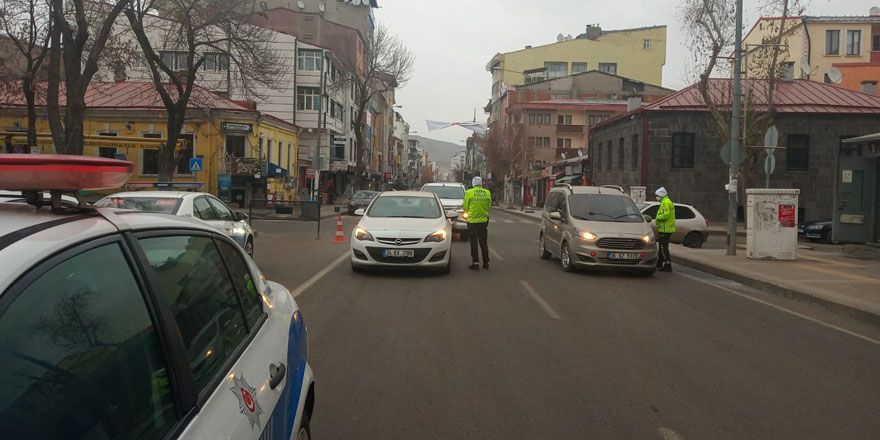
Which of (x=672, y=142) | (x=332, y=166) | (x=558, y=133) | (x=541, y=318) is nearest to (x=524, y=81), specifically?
(x=558, y=133)

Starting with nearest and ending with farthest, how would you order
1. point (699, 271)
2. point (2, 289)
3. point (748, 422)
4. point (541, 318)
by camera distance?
point (2, 289)
point (748, 422)
point (541, 318)
point (699, 271)

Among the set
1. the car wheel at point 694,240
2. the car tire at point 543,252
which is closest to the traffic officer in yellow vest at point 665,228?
the car tire at point 543,252

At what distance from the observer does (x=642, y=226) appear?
12.6 metres

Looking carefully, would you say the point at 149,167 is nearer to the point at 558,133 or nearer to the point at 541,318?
the point at 541,318

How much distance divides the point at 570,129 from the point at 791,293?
Answer: 195ft

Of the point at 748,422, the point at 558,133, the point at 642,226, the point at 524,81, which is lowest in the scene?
the point at 748,422

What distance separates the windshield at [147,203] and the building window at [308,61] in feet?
125

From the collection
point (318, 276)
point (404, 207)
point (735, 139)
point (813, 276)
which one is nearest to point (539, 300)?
point (318, 276)

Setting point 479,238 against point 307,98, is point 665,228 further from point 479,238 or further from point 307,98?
point 307,98

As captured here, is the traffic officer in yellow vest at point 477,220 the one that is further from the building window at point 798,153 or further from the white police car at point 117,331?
the building window at point 798,153

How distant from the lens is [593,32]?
84.3 m

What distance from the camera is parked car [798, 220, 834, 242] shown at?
24141 mm

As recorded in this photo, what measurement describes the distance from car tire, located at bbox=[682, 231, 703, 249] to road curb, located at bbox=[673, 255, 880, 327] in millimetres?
5484

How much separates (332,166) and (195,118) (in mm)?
18149
